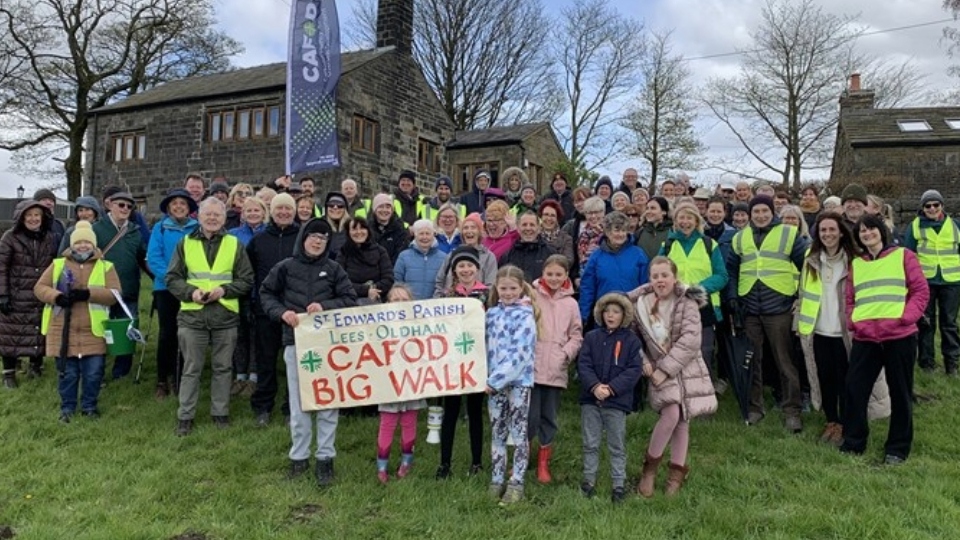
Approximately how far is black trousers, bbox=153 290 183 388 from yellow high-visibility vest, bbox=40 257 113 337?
20.3 inches

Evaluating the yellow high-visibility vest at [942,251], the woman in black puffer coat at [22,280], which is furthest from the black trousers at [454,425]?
the yellow high-visibility vest at [942,251]

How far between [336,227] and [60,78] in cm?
3124

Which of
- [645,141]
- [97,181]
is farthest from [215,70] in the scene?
[645,141]

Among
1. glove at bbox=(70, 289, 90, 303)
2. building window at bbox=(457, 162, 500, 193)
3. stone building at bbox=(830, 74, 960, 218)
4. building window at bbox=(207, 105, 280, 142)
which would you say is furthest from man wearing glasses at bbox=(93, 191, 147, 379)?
building window at bbox=(457, 162, 500, 193)

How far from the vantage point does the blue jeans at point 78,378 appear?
21.7 ft

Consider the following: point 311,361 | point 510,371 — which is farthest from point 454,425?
point 311,361

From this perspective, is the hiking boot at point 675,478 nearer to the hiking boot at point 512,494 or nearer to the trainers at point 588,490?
the trainers at point 588,490

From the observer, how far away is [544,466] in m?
5.27

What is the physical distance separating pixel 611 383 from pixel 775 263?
2.64 metres

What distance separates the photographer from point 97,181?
24594 millimetres

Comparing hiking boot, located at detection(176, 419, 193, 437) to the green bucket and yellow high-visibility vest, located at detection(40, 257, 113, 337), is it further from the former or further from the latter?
yellow high-visibility vest, located at detection(40, 257, 113, 337)

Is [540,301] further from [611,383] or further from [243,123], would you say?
[243,123]

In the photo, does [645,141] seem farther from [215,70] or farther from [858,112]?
[215,70]

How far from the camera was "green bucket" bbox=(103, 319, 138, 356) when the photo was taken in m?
6.66
